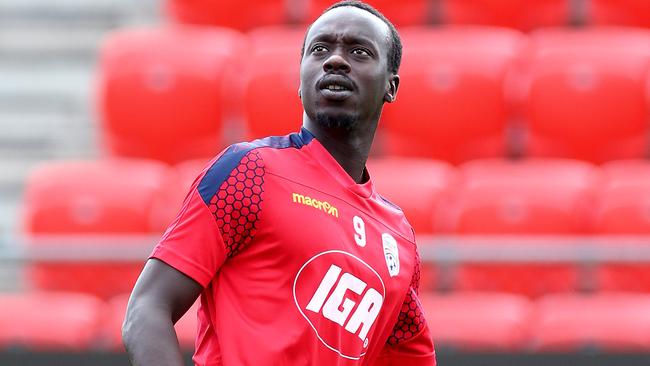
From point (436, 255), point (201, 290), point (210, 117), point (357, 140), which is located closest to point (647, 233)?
point (436, 255)

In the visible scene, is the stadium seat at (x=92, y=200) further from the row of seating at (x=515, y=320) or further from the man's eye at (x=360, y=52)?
the man's eye at (x=360, y=52)

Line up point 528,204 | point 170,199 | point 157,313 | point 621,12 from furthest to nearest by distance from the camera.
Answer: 1. point 621,12
2. point 170,199
3. point 528,204
4. point 157,313

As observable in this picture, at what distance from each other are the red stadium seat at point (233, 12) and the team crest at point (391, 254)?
5.22 metres

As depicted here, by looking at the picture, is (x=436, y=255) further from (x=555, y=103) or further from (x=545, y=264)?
(x=555, y=103)

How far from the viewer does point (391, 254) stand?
10.4 feet

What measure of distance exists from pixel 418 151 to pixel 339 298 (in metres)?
4.42

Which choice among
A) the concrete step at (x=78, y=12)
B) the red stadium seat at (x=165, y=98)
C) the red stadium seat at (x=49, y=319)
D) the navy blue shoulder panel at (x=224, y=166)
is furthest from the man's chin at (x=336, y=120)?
the concrete step at (x=78, y=12)

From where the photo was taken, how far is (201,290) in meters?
2.81

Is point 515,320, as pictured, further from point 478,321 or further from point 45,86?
point 45,86

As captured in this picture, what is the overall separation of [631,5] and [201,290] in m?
5.63

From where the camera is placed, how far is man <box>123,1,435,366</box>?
109 inches

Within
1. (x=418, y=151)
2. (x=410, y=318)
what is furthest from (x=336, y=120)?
(x=418, y=151)

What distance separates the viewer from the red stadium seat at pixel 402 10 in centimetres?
791

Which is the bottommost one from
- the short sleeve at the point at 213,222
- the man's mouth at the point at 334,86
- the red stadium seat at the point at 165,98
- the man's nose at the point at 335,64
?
the short sleeve at the point at 213,222
